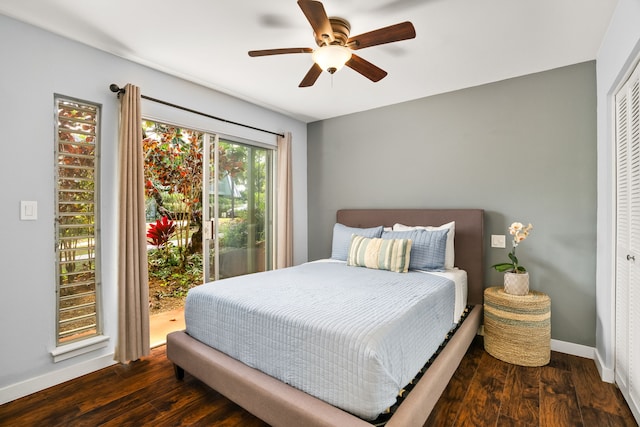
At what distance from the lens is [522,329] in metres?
2.45

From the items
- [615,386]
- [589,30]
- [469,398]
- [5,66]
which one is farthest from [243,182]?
[615,386]

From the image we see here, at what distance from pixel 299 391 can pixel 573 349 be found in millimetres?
2520

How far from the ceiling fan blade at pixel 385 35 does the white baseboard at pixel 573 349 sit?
279 cm

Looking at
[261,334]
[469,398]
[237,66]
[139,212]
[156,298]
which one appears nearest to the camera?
[261,334]

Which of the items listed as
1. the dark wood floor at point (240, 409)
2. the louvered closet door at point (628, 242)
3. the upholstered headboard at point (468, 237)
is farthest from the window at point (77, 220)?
the louvered closet door at point (628, 242)

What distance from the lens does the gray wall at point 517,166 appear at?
2643 mm

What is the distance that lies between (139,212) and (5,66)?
1209 mm

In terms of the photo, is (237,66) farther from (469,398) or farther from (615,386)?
(615,386)

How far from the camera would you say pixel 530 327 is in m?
2.43

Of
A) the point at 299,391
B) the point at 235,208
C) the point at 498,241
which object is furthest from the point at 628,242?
the point at 235,208

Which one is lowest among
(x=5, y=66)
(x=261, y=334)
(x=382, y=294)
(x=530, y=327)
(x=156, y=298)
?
(x=156, y=298)

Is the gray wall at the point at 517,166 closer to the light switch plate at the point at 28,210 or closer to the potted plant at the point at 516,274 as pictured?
the potted plant at the point at 516,274

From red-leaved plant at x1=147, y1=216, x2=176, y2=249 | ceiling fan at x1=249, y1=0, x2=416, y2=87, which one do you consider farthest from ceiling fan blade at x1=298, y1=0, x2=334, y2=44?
red-leaved plant at x1=147, y1=216, x2=176, y2=249

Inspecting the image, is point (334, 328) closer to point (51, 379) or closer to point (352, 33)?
point (352, 33)
